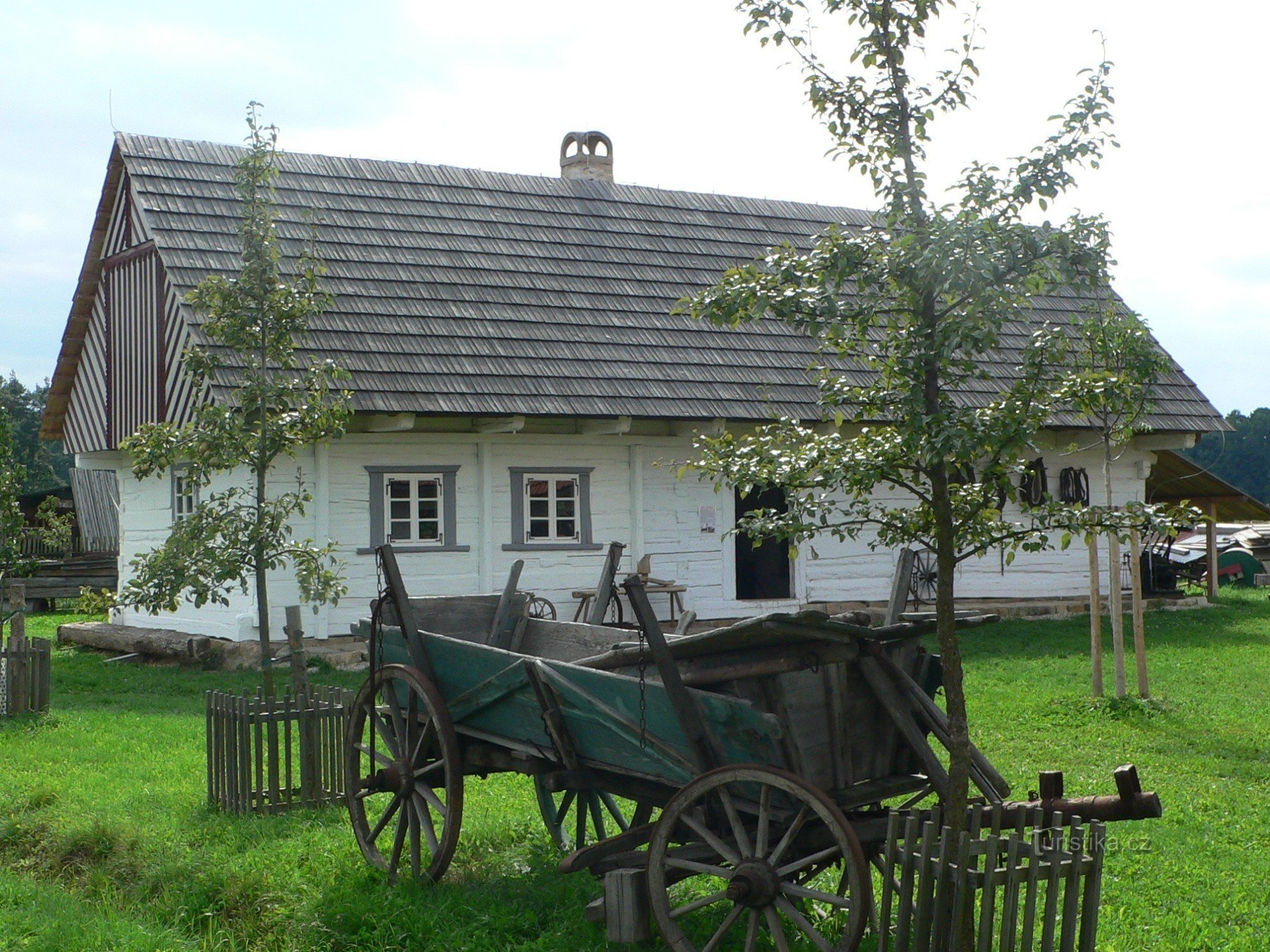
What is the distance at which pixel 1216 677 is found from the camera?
1355 cm

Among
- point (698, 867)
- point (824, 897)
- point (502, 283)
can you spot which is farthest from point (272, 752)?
point (502, 283)

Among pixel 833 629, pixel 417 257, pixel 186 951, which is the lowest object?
pixel 186 951

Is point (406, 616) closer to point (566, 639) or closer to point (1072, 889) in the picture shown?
point (566, 639)

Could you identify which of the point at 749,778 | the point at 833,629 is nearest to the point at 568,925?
the point at 749,778

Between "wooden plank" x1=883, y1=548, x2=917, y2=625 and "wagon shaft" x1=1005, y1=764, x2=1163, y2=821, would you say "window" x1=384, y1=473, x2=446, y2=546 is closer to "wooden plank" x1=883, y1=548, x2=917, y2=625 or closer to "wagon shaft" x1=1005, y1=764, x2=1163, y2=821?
"wooden plank" x1=883, y1=548, x2=917, y2=625

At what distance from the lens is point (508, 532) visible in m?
16.6

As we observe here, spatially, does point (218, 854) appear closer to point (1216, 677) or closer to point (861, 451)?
point (861, 451)

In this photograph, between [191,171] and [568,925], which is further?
[191,171]

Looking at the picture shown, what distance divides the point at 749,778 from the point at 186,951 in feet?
10.1

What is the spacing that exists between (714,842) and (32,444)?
1997 inches

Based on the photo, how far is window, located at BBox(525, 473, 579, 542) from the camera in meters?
16.9

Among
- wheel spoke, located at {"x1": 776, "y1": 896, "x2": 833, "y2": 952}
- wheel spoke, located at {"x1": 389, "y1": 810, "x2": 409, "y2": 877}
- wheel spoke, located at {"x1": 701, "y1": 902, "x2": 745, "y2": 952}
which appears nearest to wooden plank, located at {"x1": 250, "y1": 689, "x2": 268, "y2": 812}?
wheel spoke, located at {"x1": 389, "y1": 810, "x2": 409, "y2": 877}

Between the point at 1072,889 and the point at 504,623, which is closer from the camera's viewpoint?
the point at 1072,889

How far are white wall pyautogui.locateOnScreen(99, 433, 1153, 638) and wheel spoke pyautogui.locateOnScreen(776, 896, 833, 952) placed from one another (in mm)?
10475
